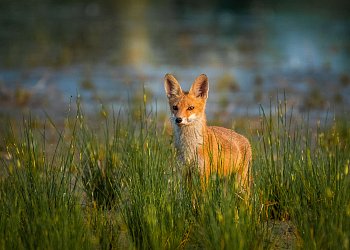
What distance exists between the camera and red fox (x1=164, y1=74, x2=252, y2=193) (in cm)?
751

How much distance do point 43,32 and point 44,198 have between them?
2235 centimetres

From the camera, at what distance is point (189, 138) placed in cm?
761

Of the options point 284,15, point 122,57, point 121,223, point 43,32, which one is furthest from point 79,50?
point 121,223

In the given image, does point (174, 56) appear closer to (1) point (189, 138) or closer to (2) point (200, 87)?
(2) point (200, 87)

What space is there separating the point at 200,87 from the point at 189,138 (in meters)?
0.58

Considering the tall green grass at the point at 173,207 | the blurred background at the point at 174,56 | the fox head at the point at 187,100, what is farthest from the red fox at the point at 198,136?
the blurred background at the point at 174,56

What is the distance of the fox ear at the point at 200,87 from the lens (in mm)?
7828

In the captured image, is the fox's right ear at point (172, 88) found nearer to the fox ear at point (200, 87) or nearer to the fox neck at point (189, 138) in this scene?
the fox ear at point (200, 87)

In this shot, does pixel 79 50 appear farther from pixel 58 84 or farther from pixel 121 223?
pixel 121 223

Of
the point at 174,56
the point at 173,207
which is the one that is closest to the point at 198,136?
the point at 173,207

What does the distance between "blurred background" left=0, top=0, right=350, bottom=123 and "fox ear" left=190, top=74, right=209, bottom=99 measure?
1141 millimetres

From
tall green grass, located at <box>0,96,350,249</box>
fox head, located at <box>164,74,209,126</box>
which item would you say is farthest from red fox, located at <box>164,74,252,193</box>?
tall green grass, located at <box>0,96,350,249</box>

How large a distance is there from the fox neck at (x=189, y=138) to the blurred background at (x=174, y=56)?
1.23m

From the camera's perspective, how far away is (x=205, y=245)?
611cm
